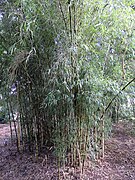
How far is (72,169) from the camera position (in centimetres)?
243

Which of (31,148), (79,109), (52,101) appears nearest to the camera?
(52,101)

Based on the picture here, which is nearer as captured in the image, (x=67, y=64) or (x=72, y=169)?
(x=67, y=64)

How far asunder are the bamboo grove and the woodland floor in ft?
0.46

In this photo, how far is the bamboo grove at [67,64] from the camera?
2.09 m

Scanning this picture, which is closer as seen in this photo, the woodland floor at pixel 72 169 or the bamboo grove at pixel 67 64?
the bamboo grove at pixel 67 64

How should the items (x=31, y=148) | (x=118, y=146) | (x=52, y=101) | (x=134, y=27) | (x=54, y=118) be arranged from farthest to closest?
(x=118, y=146), (x=31, y=148), (x=134, y=27), (x=54, y=118), (x=52, y=101)

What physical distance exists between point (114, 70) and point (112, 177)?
133 centimetres

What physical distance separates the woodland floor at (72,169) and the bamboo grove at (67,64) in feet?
0.46

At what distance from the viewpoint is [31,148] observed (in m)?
3.10

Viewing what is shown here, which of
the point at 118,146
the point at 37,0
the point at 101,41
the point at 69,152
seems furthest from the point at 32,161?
the point at 37,0

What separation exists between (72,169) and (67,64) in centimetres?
122

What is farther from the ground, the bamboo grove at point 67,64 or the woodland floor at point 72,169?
the bamboo grove at point 67,64

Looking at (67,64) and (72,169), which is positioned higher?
(67,64)

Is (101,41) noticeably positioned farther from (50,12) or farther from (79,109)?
(79,109)
